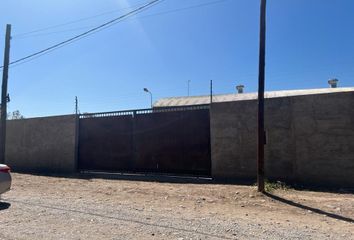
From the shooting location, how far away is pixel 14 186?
12555 mm

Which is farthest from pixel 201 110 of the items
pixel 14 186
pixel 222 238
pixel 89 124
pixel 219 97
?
pixel 219 97

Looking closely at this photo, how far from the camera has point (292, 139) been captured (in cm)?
1134

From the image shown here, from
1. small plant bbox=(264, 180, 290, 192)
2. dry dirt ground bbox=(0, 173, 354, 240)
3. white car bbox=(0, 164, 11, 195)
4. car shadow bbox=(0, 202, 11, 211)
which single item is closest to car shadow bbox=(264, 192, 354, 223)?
dry dirt ground bbox=(0, 173, 354, 240)

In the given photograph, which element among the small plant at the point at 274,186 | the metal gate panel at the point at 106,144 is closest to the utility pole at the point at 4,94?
the metal gate panel at the point at 106,144

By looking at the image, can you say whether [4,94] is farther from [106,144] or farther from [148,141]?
[148,141]

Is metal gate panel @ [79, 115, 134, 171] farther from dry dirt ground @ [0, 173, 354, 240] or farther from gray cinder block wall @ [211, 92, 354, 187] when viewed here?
gray cinder block wall @ [211, 92, 354, 187]

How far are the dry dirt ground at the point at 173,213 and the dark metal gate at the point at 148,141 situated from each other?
1907 mm

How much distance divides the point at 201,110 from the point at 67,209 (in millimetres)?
6350

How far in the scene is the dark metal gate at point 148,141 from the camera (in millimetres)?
13297

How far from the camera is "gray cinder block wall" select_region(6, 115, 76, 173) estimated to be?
16.8 meters

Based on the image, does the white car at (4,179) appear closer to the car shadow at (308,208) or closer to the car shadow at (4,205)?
the car shadow at (4,205)

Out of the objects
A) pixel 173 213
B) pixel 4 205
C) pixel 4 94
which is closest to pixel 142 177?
pixel 4 205

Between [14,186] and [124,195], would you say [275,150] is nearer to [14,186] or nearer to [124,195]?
[124,195]

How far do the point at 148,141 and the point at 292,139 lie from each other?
5.53m
